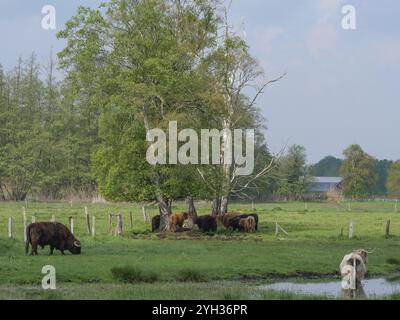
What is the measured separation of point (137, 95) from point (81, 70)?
12.1ft

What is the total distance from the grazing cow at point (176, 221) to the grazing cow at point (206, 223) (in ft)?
3.46

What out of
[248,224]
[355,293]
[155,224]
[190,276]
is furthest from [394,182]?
[355,293]

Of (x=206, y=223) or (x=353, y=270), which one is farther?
(x=206, y=223)

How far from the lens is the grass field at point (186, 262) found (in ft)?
67.9

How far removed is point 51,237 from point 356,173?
110912mm

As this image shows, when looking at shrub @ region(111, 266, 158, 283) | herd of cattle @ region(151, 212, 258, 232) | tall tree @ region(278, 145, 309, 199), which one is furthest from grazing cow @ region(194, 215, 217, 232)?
tall tree @ region(278, 145, 309, 199)

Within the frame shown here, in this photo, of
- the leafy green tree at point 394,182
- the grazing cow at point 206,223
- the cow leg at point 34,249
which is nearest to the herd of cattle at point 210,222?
the grazing cow at point 206,223

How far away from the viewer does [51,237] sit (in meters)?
30.0

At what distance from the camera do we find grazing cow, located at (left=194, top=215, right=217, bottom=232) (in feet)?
155

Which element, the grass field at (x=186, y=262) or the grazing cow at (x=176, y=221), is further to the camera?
the grazing cow at (x=176, y=221)

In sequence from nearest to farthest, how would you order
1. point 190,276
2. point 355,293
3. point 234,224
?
point 355,293 → point 190,276 → point 234,224

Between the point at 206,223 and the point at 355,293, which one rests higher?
the point at 206,223

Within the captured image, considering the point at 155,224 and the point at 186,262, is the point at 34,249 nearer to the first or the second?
the point at 186,262

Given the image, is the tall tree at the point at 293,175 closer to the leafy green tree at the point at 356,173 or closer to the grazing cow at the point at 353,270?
the leafy green tree at the point at 356,173
